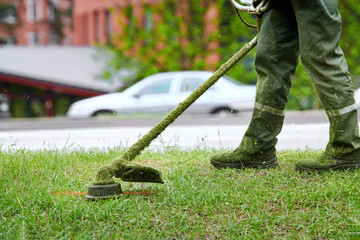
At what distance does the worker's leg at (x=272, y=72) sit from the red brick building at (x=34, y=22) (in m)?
40.3

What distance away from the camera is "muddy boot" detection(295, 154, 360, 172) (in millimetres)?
3102

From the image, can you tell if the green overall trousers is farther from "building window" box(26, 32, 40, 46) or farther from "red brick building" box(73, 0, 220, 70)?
"building window" box(26, 32, 40, 46)

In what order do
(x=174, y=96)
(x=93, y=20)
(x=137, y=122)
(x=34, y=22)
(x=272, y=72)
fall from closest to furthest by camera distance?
(x=272, y=72)
(x=137, y=122)
(x=174, y=96)
(x=93, y=20)
(x=34, y=22)

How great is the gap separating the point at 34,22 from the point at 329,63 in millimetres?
42457

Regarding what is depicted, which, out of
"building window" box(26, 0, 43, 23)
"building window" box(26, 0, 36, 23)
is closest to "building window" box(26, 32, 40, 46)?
"building window" box(26, 0, 36, 23)

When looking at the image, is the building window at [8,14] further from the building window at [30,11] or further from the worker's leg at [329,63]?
the worker's leg at [329,63]

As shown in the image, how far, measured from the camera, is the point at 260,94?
322cm

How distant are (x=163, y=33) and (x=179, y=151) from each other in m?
15.0

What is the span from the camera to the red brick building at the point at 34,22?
40719 millimetres

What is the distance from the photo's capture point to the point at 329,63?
9.61ft

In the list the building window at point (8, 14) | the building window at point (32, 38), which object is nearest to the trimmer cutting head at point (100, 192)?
the building window at point (8, 14)

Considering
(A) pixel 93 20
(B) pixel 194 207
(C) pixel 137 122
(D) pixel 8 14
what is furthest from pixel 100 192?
(D) pixel 8 14

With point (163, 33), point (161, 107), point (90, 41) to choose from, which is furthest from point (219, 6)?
point (90, 41)

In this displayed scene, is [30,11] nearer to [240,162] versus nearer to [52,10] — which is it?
[52,10]
